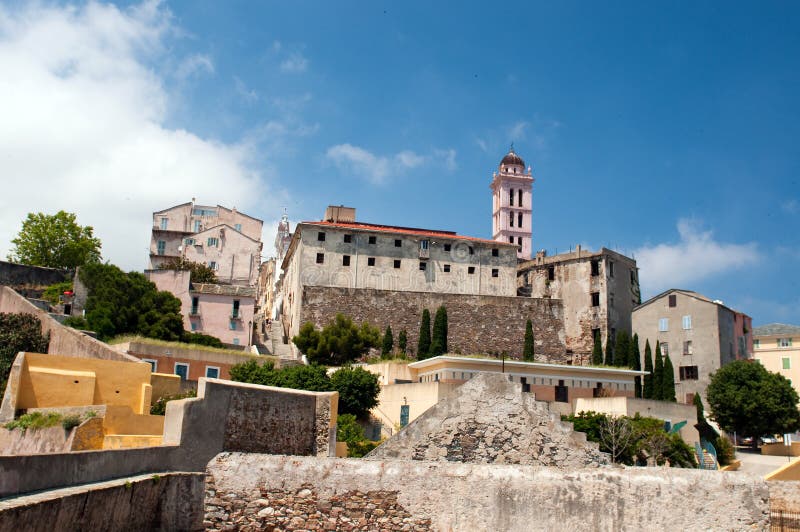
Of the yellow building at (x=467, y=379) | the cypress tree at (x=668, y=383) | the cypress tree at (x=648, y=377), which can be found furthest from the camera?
the cypress tree at (x=648, y=377)

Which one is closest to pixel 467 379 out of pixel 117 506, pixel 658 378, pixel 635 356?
pixel 658 378

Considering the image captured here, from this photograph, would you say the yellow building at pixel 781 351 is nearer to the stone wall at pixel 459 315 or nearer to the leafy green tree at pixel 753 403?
the leafy green tree at pixel 753 403

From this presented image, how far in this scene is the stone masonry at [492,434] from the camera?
11.7 m

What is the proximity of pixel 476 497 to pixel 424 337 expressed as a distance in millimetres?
35586

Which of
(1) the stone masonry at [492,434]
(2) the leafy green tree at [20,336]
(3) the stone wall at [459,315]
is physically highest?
(3) the stone wall at [459,315]

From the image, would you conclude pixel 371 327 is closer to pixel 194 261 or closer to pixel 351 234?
pixel 351 234

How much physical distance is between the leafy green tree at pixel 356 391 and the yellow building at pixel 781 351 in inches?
1589

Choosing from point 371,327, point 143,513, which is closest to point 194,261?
point 371,327

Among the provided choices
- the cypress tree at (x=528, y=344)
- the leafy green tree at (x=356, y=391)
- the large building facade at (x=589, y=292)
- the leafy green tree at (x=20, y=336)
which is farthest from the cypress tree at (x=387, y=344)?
the leafy green tree at (x=20, y=336)

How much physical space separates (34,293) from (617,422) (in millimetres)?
32287

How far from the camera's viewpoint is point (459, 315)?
4906cm

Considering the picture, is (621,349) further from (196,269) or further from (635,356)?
(196,269)

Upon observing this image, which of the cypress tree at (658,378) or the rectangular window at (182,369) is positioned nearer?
the rectangular window at (182,369)

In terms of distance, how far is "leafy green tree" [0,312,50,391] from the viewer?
28188mm
